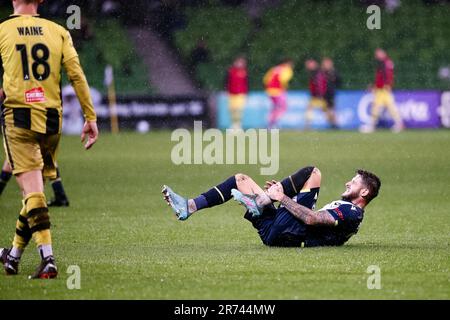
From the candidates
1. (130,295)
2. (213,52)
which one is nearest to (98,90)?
(213,52)

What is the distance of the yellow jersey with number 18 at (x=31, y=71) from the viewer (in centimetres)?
871

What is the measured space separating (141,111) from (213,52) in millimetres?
5859

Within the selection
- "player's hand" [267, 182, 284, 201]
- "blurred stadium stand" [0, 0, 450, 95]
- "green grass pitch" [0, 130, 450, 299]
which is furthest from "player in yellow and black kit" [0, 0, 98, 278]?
"blurred stadium stand" [0, 0, 450, 95]

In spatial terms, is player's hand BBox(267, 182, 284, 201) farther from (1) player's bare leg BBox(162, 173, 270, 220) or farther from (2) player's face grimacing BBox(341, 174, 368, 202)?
(2) player's face grimacing BBox(341, 174, 368, 202)

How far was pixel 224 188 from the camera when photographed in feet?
35.0

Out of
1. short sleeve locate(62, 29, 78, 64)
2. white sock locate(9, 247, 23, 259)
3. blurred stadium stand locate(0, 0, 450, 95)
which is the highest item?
blurred stadium stand locate(0, 0, 450, 95)

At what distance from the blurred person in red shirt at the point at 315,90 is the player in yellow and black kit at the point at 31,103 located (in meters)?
25.6

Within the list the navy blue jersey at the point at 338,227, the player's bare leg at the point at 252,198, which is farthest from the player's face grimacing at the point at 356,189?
the player's bare leg at the point at 252,198

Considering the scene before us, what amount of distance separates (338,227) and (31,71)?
3455 mm

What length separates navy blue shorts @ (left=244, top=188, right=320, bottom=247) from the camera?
10.3m

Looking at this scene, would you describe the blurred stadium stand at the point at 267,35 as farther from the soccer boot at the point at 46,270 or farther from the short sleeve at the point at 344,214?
the soccer boot at the point at 46,270

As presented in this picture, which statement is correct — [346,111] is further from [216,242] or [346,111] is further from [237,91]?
[216,242]

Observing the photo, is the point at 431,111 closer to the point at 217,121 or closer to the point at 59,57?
the point at 217,121

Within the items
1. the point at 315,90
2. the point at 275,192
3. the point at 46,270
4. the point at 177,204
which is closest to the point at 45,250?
the point at 46,270
